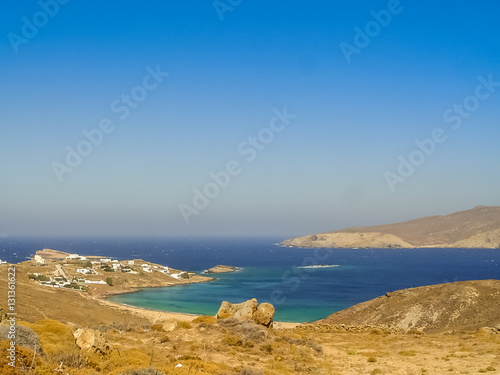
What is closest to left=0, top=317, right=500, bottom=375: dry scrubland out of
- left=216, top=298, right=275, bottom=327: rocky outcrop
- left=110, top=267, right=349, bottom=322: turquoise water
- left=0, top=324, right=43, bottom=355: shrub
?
left=0, top=324, right=43, bottom=355: shrub

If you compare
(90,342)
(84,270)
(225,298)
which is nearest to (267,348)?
(90,342)

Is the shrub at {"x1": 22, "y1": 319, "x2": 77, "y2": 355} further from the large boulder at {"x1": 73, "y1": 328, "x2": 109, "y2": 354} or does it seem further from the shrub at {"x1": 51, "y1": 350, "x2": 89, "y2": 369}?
the shrub at {"x1": 51, "y1": 350, "x2": 89, "y2": 369}

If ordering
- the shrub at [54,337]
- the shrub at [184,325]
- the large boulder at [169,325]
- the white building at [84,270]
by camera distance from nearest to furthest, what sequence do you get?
the shrub at [54,337] → the large boulder at [169,325] → the shrub at [184,325] → the white building at [84,270]

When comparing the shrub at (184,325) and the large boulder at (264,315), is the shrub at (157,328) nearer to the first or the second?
the shrub at (184,325)

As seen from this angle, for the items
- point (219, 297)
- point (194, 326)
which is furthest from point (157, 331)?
point (219, 297)

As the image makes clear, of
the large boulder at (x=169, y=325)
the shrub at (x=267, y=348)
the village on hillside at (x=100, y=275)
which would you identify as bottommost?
the village on hillside at (x=100, y=275)

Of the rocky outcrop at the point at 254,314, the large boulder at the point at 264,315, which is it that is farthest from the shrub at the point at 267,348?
the large boulder at the point at 264,315

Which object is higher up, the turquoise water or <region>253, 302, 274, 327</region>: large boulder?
<region>253, 302, 274, 327</region>: large boulder

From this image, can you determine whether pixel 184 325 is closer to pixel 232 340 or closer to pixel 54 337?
pixel 232 340
